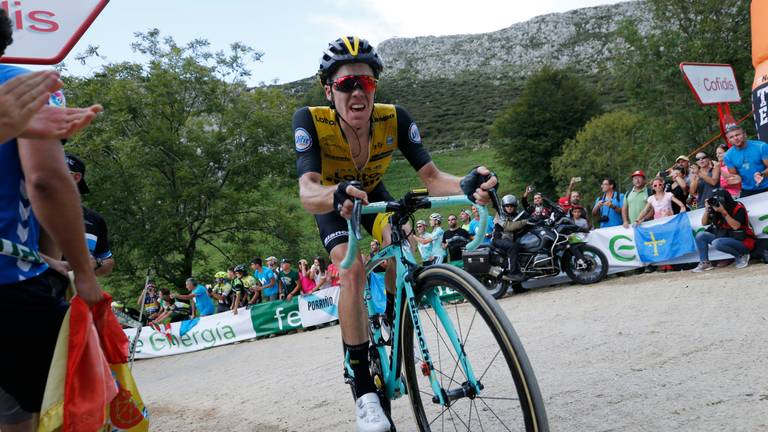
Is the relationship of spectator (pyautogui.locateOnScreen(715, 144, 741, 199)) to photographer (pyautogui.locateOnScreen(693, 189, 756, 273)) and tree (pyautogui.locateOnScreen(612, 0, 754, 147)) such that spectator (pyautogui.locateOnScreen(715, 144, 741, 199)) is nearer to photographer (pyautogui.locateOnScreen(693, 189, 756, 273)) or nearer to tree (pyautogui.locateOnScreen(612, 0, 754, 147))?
photographer (pyautogui.locateOnScreen(693, 189, 756, 273))

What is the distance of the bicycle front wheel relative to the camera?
266 centimetres

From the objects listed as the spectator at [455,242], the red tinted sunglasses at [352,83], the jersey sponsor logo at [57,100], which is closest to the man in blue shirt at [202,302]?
the spectator at [455,242]

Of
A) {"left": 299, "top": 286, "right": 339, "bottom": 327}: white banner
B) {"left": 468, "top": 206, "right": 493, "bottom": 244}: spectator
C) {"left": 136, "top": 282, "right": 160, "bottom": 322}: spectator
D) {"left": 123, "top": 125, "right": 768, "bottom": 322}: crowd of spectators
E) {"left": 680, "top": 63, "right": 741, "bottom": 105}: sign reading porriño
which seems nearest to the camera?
{"left": 123, "top": 125, "right": 768, "bottom": 322}: crowd of spectators

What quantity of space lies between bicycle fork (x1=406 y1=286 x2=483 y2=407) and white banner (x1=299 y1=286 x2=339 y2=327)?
10812 mm

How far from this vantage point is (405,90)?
14300 cm

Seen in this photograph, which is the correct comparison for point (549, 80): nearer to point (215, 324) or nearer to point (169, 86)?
point (169, 86)

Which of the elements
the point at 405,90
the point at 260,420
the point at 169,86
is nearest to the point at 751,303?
the point at 260,420

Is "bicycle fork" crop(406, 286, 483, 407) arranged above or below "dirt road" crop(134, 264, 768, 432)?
above

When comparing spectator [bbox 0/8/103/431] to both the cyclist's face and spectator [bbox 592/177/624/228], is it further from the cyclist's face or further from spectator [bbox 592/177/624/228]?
spectator [bbox 592/177/624/228]

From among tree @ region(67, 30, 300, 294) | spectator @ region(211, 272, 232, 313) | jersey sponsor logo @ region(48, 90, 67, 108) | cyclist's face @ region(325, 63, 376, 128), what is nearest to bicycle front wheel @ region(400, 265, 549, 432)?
cyclist's face @ region(325, 63, 376, 128)

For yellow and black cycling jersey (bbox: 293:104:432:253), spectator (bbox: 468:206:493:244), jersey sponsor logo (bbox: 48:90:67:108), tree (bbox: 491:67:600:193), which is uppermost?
tree (bbox: 491:67:600:193)

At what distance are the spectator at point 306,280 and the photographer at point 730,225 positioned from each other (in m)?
8.98

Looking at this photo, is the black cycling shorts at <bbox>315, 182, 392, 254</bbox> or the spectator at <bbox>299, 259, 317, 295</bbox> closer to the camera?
the black cycling shorts at <bbox>315, 182, 392, 254</bbox>

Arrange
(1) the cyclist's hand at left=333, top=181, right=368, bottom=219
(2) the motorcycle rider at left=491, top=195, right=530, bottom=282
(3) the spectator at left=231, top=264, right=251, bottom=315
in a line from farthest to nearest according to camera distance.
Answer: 1. (3) the spectator at left=231, top=264, right=251, bottom=315
2. (2) the motorcycle rider at left=491, top=195, right=530, bottom=282
3. (1) the cyclist's hand at left=333, top=181, right=368, bottom=219
